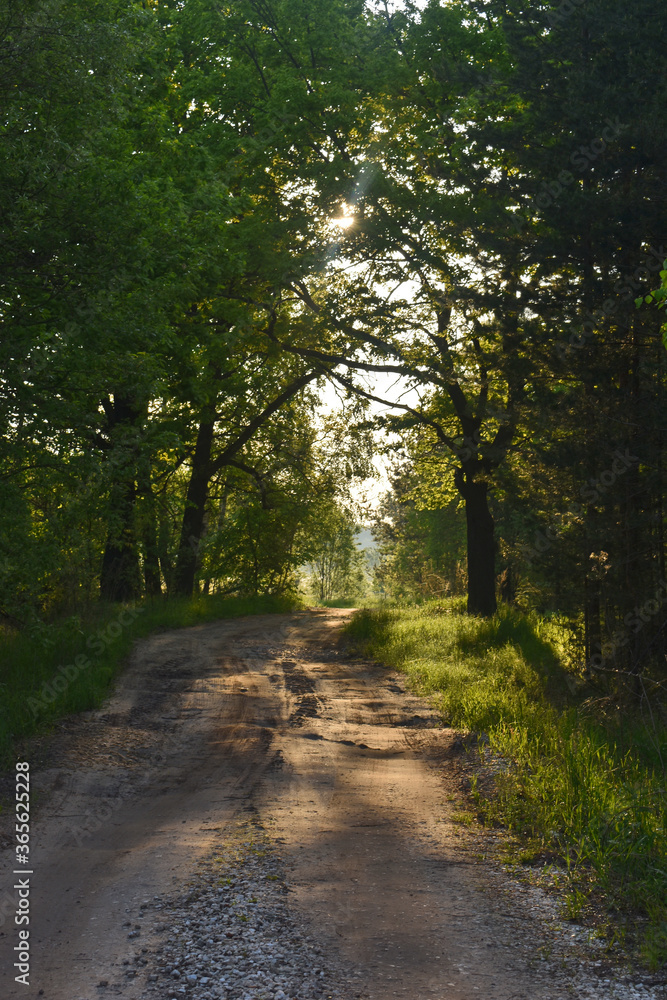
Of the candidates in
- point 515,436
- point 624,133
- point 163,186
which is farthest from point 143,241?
point 515,436

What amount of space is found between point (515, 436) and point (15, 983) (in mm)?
16581

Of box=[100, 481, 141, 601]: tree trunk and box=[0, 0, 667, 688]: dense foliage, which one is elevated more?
box=[0, 0, 667, 688]: dense foliage

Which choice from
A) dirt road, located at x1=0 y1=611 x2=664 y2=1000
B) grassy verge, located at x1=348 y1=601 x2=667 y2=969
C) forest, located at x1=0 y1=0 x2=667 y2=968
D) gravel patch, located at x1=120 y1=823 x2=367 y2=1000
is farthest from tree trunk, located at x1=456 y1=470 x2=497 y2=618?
gravel patch, located at x1=120 y1=823 x2=367 y2=1000

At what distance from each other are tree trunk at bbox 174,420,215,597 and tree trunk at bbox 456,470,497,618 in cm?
840

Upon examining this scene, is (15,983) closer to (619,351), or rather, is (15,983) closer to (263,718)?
(263,718)

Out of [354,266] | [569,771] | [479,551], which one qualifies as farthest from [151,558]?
[569,771]

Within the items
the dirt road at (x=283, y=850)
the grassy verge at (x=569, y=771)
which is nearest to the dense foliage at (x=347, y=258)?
the grassy verge at (x=569, y=771)

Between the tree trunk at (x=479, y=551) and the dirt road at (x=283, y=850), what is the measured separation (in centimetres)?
879

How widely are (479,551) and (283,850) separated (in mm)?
14887

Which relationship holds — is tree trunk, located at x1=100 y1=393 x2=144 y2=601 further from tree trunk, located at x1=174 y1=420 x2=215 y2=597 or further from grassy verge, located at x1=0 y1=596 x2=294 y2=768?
tree trunk, located at x1=174 y1=420 x2=215 y2=597

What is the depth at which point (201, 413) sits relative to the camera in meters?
21.8

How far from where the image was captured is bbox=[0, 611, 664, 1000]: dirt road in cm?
390

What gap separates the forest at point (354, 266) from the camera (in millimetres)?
9203

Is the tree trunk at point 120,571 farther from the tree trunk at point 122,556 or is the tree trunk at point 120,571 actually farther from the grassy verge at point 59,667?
the grassy verge at point 59,667
